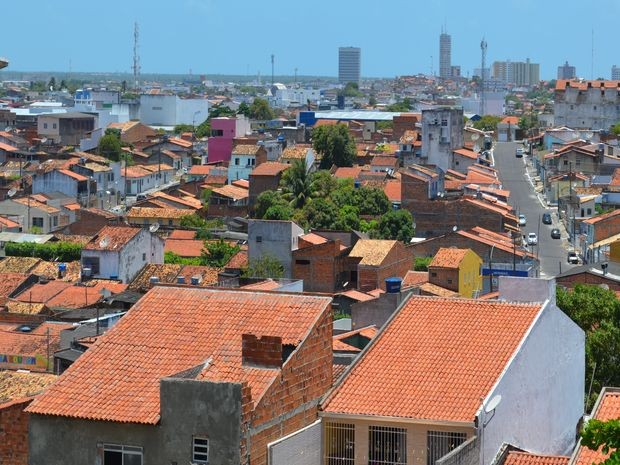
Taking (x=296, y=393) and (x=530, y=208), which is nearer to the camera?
(x=296, y=393)

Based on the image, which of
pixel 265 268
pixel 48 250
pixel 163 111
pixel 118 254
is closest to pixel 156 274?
pixel 118 254

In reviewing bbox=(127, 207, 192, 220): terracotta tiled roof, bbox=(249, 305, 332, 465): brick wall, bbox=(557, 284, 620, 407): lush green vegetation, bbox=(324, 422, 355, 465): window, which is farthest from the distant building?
bbox=(324, 422, 355, 465): window

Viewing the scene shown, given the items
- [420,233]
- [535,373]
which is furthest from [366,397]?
[420,233]

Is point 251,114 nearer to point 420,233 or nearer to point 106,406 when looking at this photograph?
point 420,233

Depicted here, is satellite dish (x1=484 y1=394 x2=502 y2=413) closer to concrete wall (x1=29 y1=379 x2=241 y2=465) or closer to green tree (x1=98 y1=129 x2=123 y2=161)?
concrete wall (x1=29 y1=379 x2=241 y2=465)

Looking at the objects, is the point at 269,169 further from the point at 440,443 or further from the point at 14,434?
the point at 440,443
